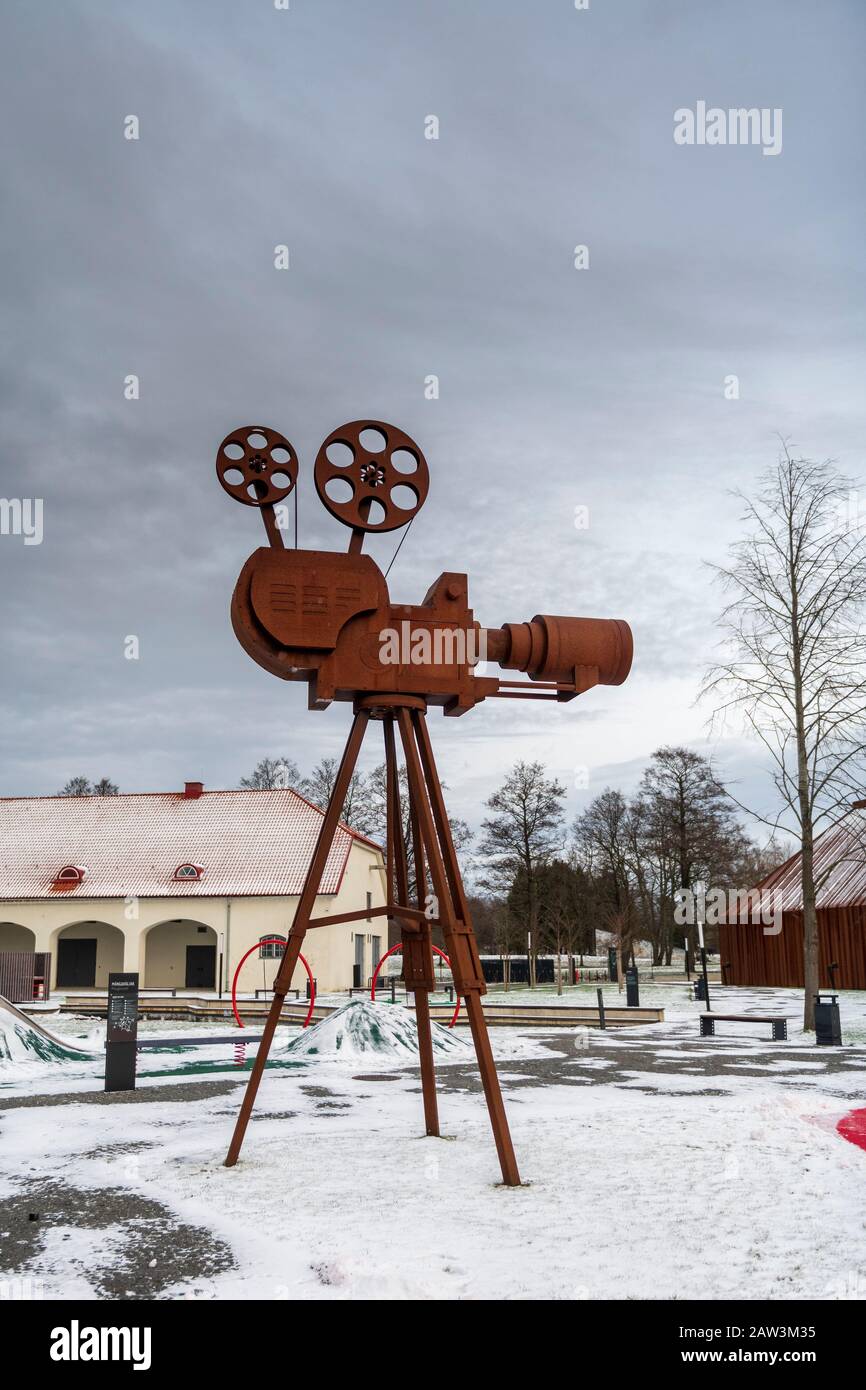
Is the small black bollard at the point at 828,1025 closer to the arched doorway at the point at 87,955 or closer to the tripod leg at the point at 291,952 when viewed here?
the tripod leg at the point at 291,952

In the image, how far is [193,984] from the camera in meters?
34.0

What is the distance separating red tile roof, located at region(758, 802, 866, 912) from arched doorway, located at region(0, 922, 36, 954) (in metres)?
25.7

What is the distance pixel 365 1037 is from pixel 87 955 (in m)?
23.3

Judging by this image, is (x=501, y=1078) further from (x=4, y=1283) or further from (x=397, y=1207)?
(x=4, y=1283)

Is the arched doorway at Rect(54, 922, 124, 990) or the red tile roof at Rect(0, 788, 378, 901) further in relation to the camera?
the arched doorway at Rect(54, 922, 124, 990)

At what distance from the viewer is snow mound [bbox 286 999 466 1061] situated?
1462cm

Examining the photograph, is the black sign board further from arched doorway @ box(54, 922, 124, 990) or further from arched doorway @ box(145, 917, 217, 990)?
arched doorway @ box(54, 922, 124, 990)

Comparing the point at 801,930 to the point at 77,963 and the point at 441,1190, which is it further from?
the point at 441,1190

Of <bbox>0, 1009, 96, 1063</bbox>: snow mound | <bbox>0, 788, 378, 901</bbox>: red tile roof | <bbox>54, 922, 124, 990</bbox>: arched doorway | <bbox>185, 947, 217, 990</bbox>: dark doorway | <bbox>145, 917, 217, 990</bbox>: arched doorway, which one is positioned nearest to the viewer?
<bbox>0, 1009, 96, 1063</bbox>: snow mound

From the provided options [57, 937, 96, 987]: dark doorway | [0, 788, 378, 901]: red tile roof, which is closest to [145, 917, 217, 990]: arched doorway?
[57, 937, 96, 987]: dark doorway

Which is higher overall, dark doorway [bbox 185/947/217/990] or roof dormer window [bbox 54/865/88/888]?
roof dormer window [bbox 54/865/88/888]

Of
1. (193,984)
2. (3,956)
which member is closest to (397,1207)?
(3,956)
